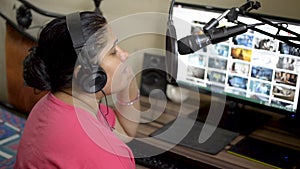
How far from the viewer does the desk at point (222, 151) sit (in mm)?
1332

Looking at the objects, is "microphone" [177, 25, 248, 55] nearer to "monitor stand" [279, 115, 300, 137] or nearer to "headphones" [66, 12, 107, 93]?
Answer: "headphones" [66, 12, 107, 93]

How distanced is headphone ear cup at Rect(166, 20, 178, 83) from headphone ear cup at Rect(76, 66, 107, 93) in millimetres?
445

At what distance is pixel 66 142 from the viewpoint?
1.02 m

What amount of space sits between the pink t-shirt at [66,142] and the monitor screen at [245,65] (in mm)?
598

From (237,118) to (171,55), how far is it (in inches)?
14.5

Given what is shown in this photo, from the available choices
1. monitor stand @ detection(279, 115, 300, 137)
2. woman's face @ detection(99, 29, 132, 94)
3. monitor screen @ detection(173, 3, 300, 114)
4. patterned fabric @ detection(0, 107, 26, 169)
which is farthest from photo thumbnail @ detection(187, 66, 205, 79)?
patterned fabric @ detection(0, 107, 26, 169)

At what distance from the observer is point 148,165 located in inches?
53.9

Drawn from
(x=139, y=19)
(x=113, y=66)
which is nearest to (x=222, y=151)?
(x=113, y=66)

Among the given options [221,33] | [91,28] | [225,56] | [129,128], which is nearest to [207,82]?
[225,56]

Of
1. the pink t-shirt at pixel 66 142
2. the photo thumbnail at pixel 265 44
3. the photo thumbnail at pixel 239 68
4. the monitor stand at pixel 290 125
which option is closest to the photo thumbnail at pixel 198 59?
the photo thumbnail at pixel 239 68

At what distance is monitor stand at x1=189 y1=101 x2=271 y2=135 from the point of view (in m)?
1.59

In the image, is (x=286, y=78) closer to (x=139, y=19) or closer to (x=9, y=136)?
(x=139, y=19)

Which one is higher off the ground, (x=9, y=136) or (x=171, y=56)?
(x=171, y=56)

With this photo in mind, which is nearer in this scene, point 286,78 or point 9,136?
point 286,78
